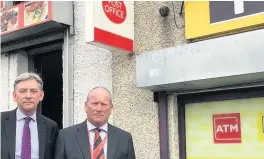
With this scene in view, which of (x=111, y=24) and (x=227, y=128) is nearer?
(x=227, y=128)

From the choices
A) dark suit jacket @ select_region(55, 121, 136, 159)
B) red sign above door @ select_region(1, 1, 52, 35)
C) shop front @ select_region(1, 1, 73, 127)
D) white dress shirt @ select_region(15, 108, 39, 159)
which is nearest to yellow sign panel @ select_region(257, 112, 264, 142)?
dark suit jacket @ select_region(55, 121, 136, 159)

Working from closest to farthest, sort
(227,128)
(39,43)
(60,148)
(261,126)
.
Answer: (60,148) → (261,126) → (227,128) → (39,43)

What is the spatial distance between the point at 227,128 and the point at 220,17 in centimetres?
124

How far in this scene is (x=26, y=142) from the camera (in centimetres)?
372

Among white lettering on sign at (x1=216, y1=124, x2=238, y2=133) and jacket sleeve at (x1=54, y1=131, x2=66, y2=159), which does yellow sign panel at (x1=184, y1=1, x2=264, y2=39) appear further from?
jacket sleeve at (x1=54, y1=131, x2=66, y2=159)

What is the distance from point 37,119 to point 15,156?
0.43 metres

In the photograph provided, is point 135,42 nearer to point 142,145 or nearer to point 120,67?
point 120,67

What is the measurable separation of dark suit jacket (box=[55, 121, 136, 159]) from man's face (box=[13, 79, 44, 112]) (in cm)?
37

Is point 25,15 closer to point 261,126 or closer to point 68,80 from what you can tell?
point 68,80

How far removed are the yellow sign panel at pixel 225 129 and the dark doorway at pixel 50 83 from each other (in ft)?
9.50

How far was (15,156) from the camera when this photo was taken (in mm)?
3645

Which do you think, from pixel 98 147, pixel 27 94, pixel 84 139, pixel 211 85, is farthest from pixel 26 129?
pixel 211 85

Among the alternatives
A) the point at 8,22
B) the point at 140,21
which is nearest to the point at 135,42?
the point at 140,21

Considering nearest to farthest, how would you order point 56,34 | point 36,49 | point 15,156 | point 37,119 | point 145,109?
1. point 15,156
2. point 37,119
3. point 145,109
4. point 56,34
5. point 36,49
